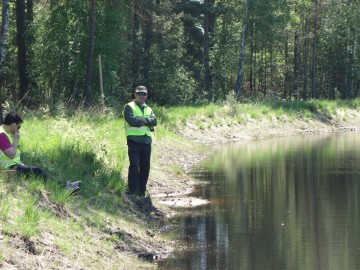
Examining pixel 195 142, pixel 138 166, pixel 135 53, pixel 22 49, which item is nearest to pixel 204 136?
pixel 195 142

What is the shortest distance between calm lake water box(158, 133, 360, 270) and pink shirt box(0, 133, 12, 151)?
3.02 m

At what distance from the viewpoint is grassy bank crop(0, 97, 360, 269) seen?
8.33 metres

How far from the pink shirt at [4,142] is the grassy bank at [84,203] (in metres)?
0.54

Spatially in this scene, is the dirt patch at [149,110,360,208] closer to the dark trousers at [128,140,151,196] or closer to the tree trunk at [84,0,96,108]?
the dark trousers at [128,140,151,196]

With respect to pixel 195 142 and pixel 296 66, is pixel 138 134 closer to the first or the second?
pixel 195 142

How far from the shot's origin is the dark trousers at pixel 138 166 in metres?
13.2

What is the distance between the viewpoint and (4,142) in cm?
1056

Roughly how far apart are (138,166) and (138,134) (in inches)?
27.0

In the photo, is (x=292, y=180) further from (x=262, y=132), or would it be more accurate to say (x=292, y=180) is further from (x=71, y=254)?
(x=262, y=132)

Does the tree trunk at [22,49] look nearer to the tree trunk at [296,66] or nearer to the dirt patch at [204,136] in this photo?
the dirt patch at [204,136]

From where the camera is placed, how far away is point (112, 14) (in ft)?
96.1

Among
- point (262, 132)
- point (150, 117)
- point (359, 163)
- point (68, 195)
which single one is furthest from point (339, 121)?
point (68, 195)

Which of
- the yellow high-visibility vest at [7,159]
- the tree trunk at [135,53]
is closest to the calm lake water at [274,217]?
the yellow high-visibility vest at [7,159]

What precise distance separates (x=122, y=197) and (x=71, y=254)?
13.5 feet
